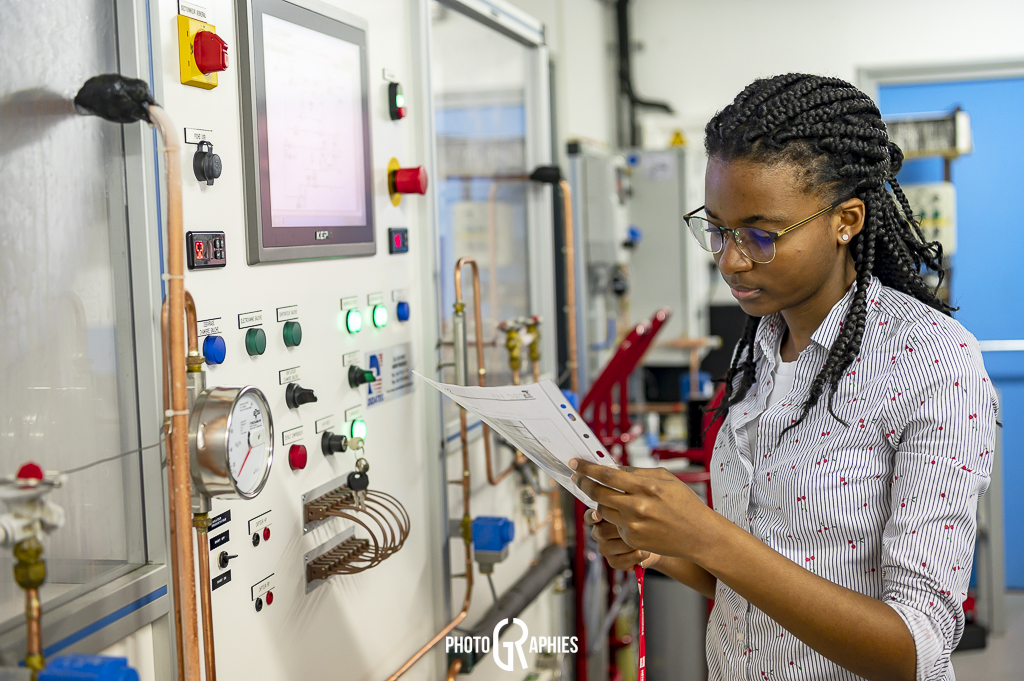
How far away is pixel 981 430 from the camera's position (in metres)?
1.03

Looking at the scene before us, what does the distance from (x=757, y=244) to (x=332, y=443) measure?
0.85 m

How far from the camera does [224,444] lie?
1172 millimetres

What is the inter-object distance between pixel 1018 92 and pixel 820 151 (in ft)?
12.3

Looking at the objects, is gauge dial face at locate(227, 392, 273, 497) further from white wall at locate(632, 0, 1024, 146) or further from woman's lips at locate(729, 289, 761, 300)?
white wall at locate(632, 0, 1024, 146)

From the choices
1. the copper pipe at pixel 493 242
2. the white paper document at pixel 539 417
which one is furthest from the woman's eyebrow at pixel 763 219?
the copper pipe at pixel 493 242

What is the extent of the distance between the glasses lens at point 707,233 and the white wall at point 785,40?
10.6 ft

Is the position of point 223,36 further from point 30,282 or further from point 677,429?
point 677,429

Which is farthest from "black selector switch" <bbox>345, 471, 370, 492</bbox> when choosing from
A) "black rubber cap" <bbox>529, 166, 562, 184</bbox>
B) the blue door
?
the blue door

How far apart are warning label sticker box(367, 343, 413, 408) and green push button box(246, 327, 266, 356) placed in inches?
14.8

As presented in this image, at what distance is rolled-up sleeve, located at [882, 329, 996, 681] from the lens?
3.32 feet

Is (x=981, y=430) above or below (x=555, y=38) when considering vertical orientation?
below

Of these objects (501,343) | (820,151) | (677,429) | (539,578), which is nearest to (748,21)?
(677,429)

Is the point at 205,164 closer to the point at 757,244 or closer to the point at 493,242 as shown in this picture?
the point at 757,244

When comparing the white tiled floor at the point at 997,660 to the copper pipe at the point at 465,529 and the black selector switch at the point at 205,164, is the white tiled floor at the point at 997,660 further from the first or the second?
the black selector switch at the point at 205,164
